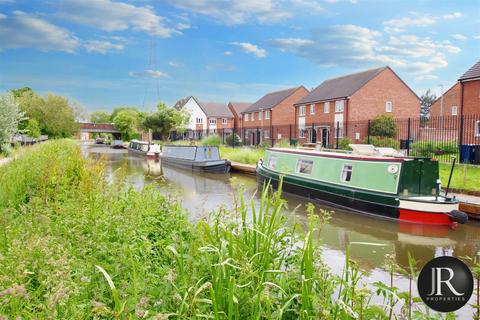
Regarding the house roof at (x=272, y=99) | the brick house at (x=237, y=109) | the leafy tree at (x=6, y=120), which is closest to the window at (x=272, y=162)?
the leafy tree at (x=6, y=120)

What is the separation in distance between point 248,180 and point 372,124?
597 inches

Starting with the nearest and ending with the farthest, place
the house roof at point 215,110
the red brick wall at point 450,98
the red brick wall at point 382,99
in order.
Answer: the red brick wall at point 382,99 < the red brick wall at point 450,98 < the house roof at point 215,110

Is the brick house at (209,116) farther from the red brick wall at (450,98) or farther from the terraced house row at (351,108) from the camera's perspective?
the red brick wall at (450,98)

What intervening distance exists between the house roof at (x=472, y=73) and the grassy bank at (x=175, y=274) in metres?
21.1

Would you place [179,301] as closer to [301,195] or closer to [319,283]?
[319,283]

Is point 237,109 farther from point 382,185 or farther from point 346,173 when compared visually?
point 382,185

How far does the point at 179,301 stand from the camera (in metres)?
2.27

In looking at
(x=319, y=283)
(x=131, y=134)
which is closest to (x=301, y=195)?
(x=319, y=283)

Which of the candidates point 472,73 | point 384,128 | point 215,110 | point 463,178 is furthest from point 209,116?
point 463,178

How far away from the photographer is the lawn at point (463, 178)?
10477 millimetres

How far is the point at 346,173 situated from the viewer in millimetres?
10328

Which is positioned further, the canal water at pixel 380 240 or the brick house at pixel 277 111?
the brick house at pixel 277 111

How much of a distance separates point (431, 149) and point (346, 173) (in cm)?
844

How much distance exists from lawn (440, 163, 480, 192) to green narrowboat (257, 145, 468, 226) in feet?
6.42
